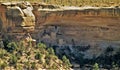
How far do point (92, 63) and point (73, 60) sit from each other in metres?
1.91

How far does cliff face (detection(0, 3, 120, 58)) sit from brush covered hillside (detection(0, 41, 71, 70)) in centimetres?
158

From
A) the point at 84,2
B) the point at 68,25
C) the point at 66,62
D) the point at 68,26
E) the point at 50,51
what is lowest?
the point at 66,62

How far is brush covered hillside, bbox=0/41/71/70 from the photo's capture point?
50500 millimetres

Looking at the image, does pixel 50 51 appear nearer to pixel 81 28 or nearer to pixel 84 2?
pixel 81 28

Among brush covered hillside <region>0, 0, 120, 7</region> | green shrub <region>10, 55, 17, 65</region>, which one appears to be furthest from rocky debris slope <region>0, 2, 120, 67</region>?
brush covered hillside <region>0, 0, 120, 7</region>

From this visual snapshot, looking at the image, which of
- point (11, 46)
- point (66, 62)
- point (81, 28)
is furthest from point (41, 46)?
point (81, 28)

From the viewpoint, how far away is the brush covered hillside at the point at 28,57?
50.5 m

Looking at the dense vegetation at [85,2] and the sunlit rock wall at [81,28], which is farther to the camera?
the dense vegetation at [85,2]

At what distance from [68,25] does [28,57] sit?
551 centimetres

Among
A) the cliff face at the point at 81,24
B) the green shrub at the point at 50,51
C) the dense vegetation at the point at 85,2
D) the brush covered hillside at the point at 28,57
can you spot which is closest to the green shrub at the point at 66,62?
the brush covered hillside at the point at 28,57

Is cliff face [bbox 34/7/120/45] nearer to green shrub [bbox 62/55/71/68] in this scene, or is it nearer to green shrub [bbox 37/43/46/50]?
green shrub [bbox 37/43/46/50]

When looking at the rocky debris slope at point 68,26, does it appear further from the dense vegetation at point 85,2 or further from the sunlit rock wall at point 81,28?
the dense vegetation at point 85,2

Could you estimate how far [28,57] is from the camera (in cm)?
5166

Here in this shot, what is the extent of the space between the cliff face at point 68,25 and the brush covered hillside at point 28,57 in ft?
5.18
